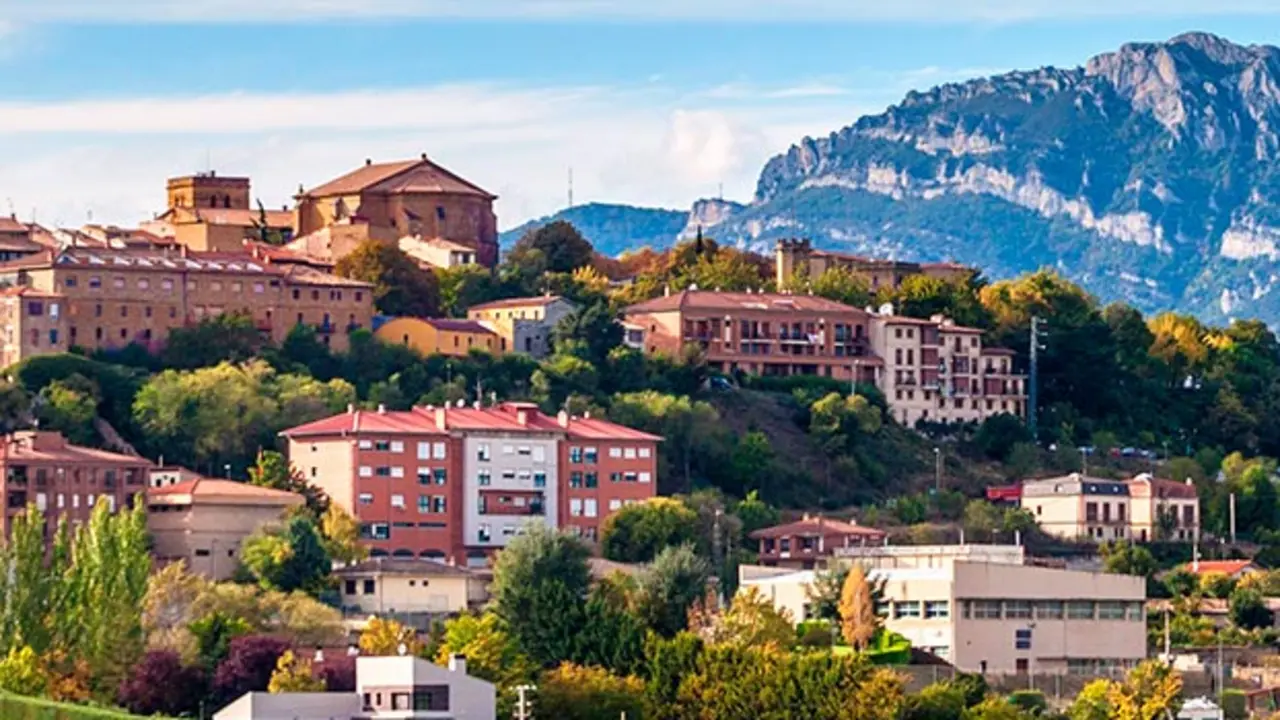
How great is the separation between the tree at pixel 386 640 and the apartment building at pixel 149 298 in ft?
90.6

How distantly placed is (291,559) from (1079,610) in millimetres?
19885

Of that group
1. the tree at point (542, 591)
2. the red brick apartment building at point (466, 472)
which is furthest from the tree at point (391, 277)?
the tree at point (542, 591)

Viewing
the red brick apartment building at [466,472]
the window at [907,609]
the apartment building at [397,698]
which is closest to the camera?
the apartment building at [397,698]

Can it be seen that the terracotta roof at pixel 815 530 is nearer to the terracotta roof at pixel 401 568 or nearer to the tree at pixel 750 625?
the terracotta roof at pixel 401 568

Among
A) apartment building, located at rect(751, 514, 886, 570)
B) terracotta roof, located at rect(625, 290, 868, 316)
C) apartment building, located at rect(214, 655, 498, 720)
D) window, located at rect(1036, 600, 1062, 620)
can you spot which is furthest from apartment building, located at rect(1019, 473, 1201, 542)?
apartment building, located at rect(214, 655, 498, 720)

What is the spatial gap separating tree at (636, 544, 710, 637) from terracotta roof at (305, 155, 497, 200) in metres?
42.4

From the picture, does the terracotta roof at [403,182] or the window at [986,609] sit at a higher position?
the terracotta roof at [403,182]

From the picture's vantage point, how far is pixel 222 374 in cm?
10950

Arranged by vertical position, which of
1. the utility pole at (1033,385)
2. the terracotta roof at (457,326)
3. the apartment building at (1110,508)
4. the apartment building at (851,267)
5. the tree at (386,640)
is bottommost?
the tree at (386,640)

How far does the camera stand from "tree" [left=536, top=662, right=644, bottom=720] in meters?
81.5

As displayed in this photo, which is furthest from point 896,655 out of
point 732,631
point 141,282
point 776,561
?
point 141,282

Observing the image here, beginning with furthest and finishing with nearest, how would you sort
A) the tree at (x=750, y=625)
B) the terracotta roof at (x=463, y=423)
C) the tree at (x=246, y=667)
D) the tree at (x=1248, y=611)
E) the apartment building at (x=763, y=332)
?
the apartment building at (x=763, y=332)
the terracotta roof at (x=463, y=423)
the tree at (x=1248, y=611)
the tree at (x=750, y=625)
the tree at (x=246, y=667)

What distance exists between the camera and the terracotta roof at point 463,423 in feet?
348

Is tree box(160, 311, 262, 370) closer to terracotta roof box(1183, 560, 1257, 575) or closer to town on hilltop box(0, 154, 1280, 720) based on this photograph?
town on hilltop box(0, 154, 1280, 720)
